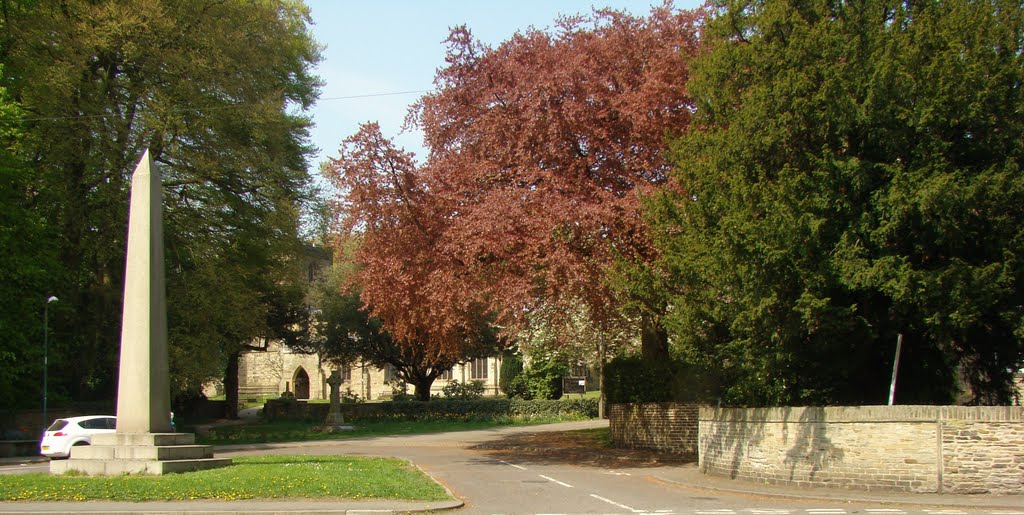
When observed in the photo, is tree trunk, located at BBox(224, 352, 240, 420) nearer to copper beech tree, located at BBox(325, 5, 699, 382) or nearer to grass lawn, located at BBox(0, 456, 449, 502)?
copper beech tree, located at BBox(325, 5, 699, 382)

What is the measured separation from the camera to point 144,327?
57.2ft

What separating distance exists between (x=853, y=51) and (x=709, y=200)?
378 centimetres

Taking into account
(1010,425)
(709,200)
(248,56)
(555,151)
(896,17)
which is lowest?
(1010,425)

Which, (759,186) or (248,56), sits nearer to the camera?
(759,186)

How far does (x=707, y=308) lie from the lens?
56.3 feet

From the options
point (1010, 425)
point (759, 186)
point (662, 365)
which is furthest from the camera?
point (662, 365)

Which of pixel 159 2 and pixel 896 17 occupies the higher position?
pixel 159 2

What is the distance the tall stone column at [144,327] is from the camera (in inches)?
683

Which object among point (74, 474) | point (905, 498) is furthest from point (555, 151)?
point (74, 474)

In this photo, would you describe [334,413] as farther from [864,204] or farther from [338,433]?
[864,204]

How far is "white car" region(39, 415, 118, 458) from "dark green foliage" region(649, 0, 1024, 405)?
18.4 m

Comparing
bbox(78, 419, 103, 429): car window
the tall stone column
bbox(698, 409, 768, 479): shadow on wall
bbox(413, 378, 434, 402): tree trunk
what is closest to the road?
bbox(698, 409, 768, 479): shadow on wall

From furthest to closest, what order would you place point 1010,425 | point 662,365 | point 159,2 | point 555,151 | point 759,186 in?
point 159,2
point 662,365
point 555,151
point 759,186
point 1010,425

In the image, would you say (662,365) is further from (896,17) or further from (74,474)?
(74,474)
